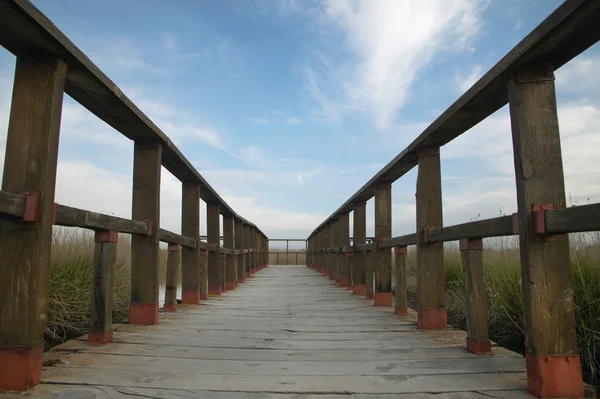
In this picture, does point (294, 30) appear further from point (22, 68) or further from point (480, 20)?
point (22, 68)

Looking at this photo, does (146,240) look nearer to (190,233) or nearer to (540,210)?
(190,233)

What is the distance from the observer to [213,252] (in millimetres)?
5980

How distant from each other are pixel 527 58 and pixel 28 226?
221 centimetres

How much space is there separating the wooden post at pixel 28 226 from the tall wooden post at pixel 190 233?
293 cm

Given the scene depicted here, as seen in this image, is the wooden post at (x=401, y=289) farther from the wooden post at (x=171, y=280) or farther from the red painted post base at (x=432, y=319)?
the wooden post at (x=171, y=280)

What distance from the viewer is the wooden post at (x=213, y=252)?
234 inches

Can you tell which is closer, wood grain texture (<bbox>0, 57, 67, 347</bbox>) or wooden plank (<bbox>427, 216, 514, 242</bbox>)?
wood grain texture (<bbox>0, 57, 67, 347</bbox>)

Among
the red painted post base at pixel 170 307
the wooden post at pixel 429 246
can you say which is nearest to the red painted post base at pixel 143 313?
the red painted post base at pixel 170 307

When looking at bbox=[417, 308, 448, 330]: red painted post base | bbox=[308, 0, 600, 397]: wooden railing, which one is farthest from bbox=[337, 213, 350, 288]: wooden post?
bbox=[308, 0, 600, 397]: wooden railing

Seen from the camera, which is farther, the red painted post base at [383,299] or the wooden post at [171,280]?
the red painted post base at [383,299]

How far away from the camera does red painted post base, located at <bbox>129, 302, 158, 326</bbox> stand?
Result: 10.6 ft

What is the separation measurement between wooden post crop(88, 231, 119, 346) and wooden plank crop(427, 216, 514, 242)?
6.96 feet

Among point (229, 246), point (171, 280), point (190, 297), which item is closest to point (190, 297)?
point (190, 297)

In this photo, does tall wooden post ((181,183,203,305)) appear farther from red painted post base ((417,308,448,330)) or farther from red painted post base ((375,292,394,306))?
red painted post base ((417,308,448,330))
